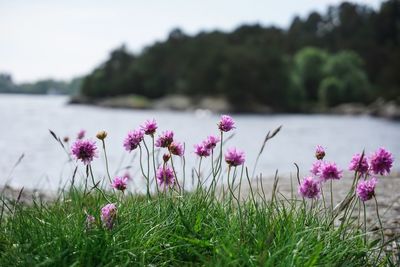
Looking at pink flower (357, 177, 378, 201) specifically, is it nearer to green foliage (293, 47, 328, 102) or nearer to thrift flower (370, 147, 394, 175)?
thrift flower (370, 147, 394, 175)

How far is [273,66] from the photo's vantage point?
89062 millimetres

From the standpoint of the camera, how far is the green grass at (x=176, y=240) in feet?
11.0

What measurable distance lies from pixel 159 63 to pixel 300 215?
112m

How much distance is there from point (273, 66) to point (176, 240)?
286 feet

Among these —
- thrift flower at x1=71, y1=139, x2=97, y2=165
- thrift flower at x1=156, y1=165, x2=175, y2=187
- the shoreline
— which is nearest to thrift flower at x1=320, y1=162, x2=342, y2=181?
thrift flower at x1=156, y1=165, x2=175, y2=187

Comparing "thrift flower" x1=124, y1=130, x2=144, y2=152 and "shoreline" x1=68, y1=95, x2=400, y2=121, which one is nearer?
"thrift flower" x1=124, y1=130, x2=144, y2=152

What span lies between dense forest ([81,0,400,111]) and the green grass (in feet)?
268

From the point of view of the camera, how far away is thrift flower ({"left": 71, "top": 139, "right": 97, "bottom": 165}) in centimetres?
394

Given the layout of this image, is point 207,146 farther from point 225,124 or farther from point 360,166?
point 360,166

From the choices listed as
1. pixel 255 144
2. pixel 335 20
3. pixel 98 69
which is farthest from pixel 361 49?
pixel 255 144

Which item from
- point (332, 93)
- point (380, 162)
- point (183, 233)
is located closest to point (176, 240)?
point (183, 233)

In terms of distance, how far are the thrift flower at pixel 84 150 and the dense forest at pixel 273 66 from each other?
82390mm

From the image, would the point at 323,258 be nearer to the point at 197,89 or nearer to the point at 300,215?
the point at 300,215

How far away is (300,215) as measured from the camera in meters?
4.22
